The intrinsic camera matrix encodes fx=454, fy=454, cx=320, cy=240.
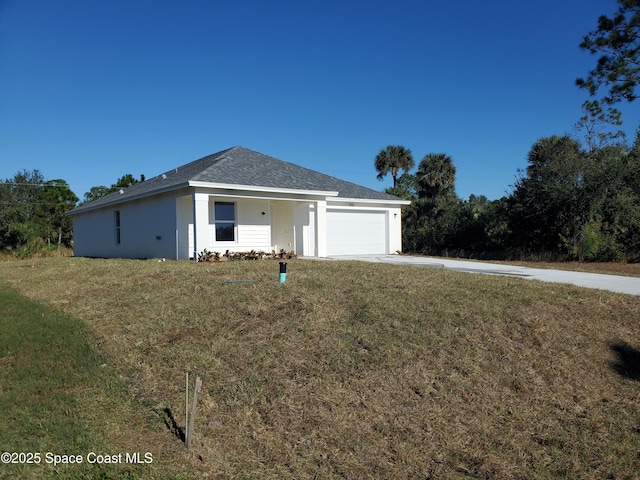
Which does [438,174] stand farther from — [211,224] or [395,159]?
[211,224]

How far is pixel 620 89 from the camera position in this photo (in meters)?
16.6

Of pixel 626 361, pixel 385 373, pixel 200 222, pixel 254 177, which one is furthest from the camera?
pixel 254 177

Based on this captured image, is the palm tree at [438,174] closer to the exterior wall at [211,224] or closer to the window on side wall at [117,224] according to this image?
the exterior wall at [211,224]

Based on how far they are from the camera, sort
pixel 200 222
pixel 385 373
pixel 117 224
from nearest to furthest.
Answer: pixel 385 373, pixel 200 222, pixel 117 224

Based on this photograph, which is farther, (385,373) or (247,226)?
(247,226)

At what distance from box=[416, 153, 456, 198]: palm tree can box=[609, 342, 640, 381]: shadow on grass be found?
26700mm

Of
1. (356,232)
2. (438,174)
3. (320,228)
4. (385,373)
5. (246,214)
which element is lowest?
(385,373)

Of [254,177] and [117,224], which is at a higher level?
[254,177]

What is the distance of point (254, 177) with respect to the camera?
1628 centimetres

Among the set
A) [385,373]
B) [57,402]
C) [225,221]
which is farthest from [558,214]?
[57,402]

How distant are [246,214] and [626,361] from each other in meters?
12.7

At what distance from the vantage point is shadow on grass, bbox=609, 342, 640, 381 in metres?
5.64

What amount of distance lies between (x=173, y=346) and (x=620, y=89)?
18166mm

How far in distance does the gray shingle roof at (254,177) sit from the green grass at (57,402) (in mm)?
8576
